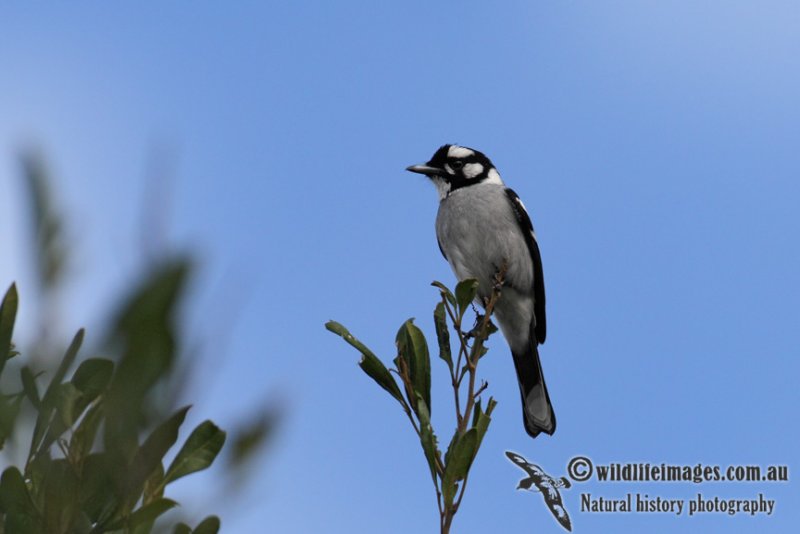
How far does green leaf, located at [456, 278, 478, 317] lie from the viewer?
363cm

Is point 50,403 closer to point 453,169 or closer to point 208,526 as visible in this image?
point 208,526

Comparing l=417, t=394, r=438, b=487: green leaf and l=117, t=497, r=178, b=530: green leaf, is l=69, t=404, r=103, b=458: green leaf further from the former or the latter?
l=417, t=394, r=438, b=487: green leaf

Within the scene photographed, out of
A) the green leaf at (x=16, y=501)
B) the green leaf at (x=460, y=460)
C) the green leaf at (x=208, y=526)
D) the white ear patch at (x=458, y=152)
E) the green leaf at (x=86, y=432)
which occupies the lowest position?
the green leaf at (x=460, y=460)

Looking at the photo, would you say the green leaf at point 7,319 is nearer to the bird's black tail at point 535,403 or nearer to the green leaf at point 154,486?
the green leaf at point 154,486

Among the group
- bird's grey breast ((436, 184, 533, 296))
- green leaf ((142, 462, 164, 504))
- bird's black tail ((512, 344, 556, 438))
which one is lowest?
bird's black tail ((512, 344, 556, 438))

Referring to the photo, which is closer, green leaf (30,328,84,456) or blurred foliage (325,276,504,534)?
green leaf (30,328,84,456)

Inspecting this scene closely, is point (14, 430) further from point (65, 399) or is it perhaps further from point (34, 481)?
point (34, 481)

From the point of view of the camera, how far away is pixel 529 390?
25.2 ft

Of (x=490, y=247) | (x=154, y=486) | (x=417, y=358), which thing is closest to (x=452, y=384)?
(x=417, y=358)

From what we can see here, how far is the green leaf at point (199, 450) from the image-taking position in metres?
1.45

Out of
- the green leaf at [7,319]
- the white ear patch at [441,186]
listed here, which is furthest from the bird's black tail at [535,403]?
the green leaf at [7,319]

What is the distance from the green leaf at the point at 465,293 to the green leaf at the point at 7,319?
234cm

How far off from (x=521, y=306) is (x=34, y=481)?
6631 millimetres

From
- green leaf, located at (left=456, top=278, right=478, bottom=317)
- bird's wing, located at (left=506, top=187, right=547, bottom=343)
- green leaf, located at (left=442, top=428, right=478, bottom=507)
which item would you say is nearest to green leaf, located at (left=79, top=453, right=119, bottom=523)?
green leaf, located at (left=442, top=428, right=478, bottom=507)
